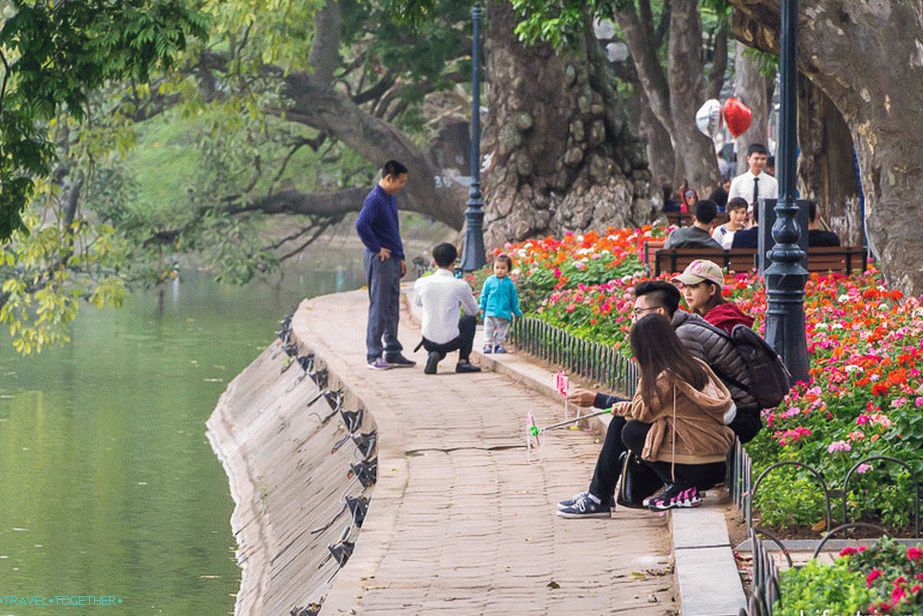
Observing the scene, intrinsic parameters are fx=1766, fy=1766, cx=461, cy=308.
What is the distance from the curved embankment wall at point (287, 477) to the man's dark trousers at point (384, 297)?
0.67 meters

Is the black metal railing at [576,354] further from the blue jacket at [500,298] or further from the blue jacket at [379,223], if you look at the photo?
the blue jacket at [379,223]

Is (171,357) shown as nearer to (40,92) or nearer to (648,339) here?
(40,92)

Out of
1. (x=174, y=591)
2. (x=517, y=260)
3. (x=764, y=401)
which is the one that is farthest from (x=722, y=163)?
(x=764, y=401)

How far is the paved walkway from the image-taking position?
7.87 metres

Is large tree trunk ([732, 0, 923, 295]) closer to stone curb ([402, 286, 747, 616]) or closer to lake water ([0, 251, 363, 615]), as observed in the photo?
stone curb ([402, 286, 747, 616])

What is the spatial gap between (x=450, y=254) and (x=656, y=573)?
8.20m

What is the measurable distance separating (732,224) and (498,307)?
2.47 metres

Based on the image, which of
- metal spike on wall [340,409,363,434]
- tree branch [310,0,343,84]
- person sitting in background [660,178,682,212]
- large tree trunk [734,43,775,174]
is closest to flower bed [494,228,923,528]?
metal spike on wall [340,409,363,434]

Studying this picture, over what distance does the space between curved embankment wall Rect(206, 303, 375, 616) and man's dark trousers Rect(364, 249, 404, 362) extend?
0.67 meters

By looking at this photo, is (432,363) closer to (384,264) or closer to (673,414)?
(384,264)

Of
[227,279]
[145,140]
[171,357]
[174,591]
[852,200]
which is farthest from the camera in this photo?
[145,140]

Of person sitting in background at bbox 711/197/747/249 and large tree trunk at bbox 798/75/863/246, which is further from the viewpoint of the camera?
large tree trunk at bbox 798/75/863/246

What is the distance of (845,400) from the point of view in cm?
983

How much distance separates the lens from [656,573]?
8188 millimetres
